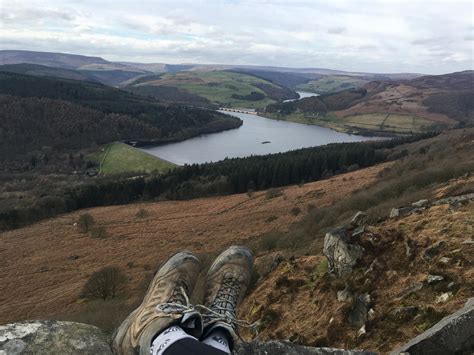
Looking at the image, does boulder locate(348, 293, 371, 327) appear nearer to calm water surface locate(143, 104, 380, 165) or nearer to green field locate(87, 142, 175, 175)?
green field locate(87, 142, 175, 175)

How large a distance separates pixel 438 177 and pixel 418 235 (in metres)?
17.1

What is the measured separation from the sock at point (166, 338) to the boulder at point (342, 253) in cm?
630

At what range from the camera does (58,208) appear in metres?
63.7

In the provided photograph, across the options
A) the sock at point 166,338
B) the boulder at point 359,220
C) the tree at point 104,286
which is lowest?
the tree at point 104,286

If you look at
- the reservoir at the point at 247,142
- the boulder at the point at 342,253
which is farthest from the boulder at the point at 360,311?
the reservoir at the point at 247,142

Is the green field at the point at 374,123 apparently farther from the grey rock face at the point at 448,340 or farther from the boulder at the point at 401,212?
the grey rock face at the point at 448,340

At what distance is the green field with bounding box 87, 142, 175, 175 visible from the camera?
102m

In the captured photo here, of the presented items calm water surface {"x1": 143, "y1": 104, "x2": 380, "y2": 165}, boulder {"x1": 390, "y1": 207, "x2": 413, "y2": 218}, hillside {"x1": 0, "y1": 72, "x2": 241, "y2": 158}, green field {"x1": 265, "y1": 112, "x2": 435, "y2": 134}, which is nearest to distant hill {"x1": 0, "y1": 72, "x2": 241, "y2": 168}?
hillside {"x1": 0, "y1": 72, "x2": 241, "y2": 158}

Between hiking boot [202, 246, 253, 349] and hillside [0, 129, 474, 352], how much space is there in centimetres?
222

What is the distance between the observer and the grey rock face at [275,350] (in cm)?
331

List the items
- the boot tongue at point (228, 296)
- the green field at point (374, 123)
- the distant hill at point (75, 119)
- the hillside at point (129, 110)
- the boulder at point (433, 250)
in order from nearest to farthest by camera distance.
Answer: the boot tongue at point (228, 296) < the boulder at point (433, 250) < the distant hill at point (75, 119) < the hillside at point (129, 110) < the green field at point (374, 123)

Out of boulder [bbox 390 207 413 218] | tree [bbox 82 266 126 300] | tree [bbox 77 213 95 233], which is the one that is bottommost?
tree [bbox 77 213 95 233]

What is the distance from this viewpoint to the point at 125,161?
111812 millimetres

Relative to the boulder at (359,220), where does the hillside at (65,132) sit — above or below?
below
